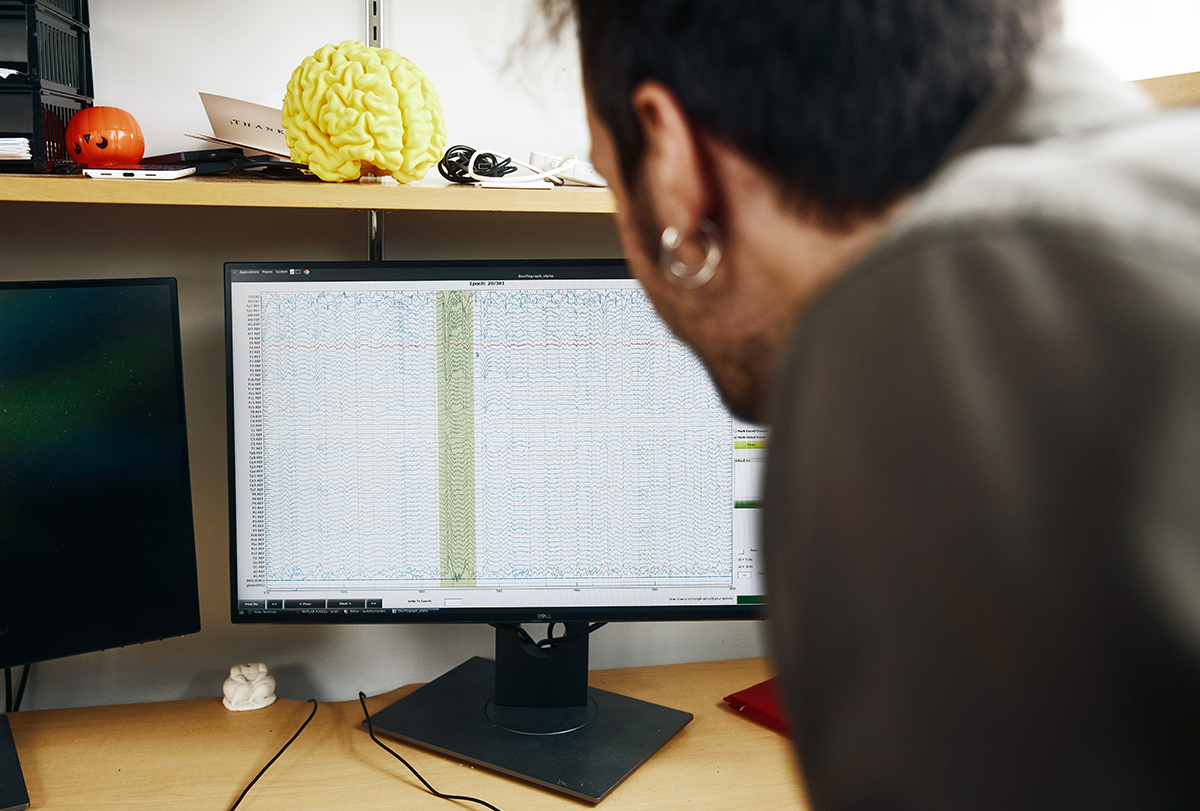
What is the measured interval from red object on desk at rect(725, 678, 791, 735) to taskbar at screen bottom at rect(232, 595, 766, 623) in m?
0.11

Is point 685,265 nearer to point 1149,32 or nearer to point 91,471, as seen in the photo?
point 91,471

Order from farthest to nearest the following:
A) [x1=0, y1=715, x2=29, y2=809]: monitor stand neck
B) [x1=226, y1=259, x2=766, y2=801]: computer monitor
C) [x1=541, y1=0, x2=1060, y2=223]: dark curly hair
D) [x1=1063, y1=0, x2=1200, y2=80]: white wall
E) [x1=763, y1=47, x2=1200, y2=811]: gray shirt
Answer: [x1=1063, y1=0, x2=1200, y2=80]: white wall
[x1=226, y1=259, x2=766, y2=801]: computer monitor
[x1=0, y1=715, x2=29, y2=809]: monitor stand neck
[x1=541, y1=0, x2=1060, y2=223]: dark curly hair
[x1=763, y1=47, x2=1200, y2=811]: gray shirt

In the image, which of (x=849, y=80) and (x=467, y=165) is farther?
(x=467, y=165)

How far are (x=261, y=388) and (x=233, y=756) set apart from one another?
369 mm

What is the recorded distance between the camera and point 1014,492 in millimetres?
222

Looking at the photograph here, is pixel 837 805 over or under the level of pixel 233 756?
over

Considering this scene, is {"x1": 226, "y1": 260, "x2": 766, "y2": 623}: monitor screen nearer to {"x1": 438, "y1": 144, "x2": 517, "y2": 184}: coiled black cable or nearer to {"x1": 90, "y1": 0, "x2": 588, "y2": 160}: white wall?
{"x1": 438, "y1": 144, "x2": 517, "y2": 184}: coiled black cable

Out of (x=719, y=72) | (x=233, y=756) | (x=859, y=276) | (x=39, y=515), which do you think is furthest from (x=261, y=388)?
(x=859, y=276)

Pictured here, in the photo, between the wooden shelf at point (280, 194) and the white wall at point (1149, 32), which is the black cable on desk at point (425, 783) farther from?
the white wall at point (1149, 32)

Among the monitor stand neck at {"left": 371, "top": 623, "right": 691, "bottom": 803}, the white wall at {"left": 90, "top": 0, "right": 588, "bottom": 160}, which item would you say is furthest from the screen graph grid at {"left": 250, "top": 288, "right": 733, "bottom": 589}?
the white wall at {"left": 90, "top": 0, "right": 588, "bottom": 160}

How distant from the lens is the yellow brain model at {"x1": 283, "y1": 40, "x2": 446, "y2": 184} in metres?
0.85

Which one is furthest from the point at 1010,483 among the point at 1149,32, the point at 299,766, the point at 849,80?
the point at 1149,32

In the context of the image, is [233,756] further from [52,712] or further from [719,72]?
[719,72]

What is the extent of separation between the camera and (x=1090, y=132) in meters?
0.29
